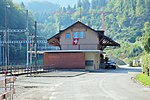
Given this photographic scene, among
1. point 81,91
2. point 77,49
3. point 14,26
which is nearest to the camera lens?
point 81,91

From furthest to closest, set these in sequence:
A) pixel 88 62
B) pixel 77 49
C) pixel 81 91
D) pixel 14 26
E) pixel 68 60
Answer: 1. pixel 14 26
2. pixel 77 49
3. pixel 88 62
4. pixel 68 60
5. pixel 81 91

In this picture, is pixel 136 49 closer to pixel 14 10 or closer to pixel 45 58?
pixel 14 10

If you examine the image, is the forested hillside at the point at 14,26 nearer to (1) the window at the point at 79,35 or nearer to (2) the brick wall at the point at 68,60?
(1) the window at the point at 79,35

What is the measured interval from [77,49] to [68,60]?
7137 millimetres

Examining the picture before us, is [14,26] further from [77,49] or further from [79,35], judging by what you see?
[79,35]

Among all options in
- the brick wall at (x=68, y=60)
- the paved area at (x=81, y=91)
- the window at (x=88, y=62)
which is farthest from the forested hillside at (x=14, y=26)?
the paved area at (x=81, y=91)

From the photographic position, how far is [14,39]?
427ft

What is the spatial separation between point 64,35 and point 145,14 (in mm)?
120204

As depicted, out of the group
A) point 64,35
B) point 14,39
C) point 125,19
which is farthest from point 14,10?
point 64,35

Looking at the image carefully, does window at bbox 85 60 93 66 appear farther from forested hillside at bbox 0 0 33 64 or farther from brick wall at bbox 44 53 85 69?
forested hillside at bbox 0 0 33 64

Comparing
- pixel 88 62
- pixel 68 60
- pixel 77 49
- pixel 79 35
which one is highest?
pixel 79 35

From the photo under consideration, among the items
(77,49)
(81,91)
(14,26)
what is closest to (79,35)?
(77,49)

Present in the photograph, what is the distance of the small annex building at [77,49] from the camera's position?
2630 inches

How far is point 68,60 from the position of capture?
66750 millimetres
